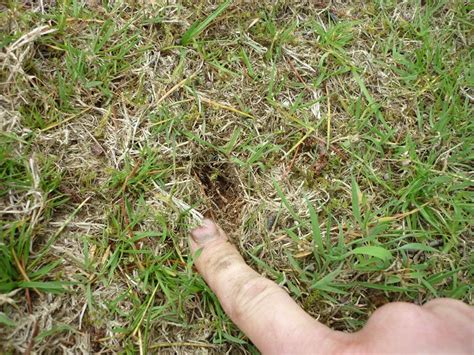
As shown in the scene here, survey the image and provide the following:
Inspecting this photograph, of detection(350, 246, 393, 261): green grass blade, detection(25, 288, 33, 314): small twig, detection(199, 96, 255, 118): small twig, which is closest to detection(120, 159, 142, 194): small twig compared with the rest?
detection(199, 96, 255, 118): small twig

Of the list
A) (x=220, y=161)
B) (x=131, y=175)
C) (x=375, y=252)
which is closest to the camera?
(x=375, y=252)

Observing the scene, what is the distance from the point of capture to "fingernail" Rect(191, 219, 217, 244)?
2.02m

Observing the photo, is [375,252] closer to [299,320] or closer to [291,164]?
[299,320]

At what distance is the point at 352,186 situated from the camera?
6.75 feet

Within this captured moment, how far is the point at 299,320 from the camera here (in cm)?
177

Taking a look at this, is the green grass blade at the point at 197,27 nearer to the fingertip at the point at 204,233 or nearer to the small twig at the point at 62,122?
the small twig at the point at 62,122

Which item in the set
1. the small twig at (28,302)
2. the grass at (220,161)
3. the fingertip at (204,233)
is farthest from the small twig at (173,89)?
the small twig at (28,302)

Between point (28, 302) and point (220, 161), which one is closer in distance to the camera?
point (28, 302)

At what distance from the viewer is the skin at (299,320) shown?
1500 millimetres

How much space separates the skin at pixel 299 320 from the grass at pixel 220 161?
3.7 inches

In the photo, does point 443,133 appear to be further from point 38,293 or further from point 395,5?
point 38,293

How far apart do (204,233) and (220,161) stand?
328 mm

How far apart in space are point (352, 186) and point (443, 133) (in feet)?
1.70

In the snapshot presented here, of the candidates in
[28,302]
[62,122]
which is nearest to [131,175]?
[62,122]
